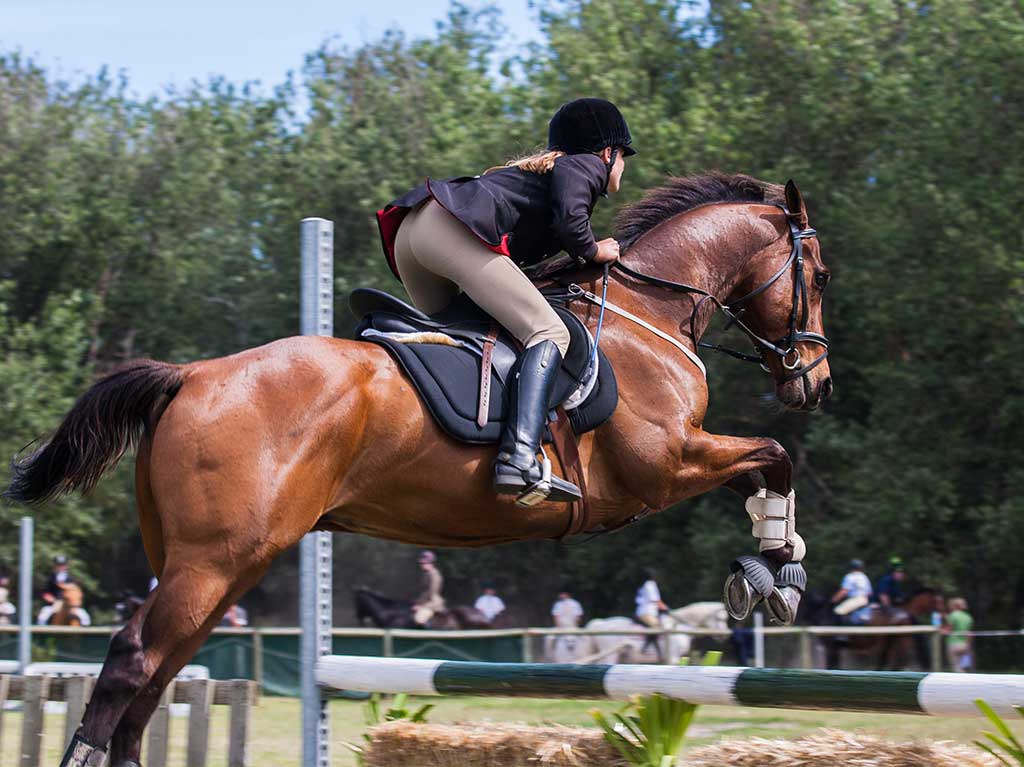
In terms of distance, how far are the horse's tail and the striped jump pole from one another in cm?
152

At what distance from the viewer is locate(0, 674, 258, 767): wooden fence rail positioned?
619 cm

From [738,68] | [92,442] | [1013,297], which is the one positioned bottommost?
[92,442]

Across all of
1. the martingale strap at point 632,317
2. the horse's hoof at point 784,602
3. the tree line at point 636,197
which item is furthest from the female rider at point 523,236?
the tree line at point 636,197

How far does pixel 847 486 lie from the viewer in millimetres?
22766

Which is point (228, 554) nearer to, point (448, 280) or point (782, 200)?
point (448, 280)

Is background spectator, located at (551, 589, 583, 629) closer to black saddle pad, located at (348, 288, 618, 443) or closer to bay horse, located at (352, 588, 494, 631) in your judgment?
bay horse, located at (352, 588, 494, 631)

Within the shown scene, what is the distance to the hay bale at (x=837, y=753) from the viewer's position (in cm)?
439

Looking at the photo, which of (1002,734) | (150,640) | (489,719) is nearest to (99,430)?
(150,640)

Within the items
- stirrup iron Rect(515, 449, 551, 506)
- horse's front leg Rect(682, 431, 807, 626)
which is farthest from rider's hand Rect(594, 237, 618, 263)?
stirrup iron Rect(515, 449, 551, 506)

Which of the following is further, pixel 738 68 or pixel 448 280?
pixel 738 68

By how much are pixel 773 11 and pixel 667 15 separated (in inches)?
104

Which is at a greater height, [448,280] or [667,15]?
[667,15]

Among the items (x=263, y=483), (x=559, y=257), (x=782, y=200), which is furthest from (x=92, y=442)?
(x=782, y=200)

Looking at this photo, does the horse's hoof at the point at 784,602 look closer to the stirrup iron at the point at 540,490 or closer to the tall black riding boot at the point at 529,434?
the tall black riding boot at the point at 529,434
